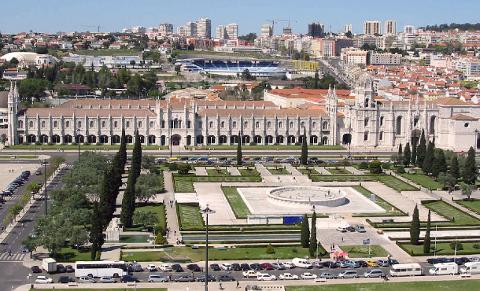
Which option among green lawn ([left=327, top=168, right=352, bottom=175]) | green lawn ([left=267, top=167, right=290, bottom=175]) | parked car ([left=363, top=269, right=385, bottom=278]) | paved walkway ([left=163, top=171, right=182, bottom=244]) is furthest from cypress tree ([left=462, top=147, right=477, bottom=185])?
parked car ([left=363, top=269, right=385, bottom=278])

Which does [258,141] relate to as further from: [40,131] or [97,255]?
[97,255]

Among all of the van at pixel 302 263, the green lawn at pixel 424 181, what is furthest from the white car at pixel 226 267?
the green lawn at pixel 424 181

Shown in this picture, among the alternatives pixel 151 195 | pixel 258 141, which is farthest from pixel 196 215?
pixel 258 141

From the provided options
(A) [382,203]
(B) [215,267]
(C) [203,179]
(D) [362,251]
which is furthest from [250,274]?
(C) [203,179]

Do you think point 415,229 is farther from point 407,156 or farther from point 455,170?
point 407,156

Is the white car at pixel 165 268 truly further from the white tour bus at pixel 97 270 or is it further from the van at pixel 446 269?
the van at pixel 446 269

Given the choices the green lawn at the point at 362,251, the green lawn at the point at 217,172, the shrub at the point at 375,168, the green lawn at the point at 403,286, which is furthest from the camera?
the shrub at the point at 375,168
